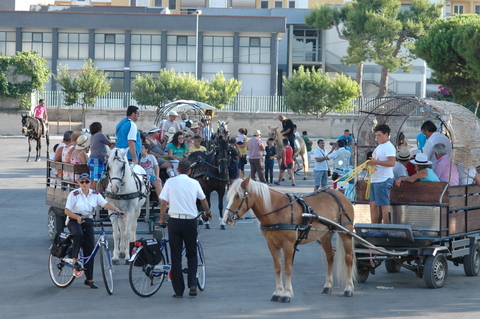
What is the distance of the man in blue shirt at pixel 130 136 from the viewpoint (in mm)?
14312

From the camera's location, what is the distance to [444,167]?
495 inches

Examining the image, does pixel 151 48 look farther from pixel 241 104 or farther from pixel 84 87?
pixel 241 104

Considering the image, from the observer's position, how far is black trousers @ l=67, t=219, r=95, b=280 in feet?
36.2

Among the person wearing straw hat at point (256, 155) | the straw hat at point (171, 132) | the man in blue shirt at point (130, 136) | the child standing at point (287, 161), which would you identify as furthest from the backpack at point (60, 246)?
the child standing at point (287, 161)

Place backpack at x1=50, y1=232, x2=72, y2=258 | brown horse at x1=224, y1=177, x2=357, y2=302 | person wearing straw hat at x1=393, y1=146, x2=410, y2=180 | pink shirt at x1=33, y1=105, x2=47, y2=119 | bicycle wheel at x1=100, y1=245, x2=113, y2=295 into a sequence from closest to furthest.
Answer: brown horse at x1=224, y1=177, x2=357, y2=302 < bicycle wheel at x1=100, y1=245, x2=113, y2=295 < backpack at x1=50, y1=232, x2=72, y2=258 < person wearing straw hat at x1=393, y1=146, x2=410, y2=180 < pink shirt at x1=33, y1=105, x2=47, y2=119

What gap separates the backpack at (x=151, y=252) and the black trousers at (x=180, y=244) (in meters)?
0.37

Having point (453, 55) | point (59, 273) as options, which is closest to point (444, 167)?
point (59, 273)

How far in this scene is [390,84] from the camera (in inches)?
3039

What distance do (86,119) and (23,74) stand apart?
5.66 metres

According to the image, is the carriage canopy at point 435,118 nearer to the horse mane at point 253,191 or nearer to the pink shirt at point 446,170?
the pink shirt at point 446,170

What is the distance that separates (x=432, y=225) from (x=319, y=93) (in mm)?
47545

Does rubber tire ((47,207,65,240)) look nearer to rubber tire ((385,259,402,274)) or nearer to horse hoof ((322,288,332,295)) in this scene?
horse hoof ((322,288,332,295))

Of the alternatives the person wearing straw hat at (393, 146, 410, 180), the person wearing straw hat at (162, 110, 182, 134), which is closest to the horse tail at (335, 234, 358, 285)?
the person wearing straw hat at (393, 146, 410, 180)

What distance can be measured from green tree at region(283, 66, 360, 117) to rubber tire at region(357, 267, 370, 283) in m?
46.9
